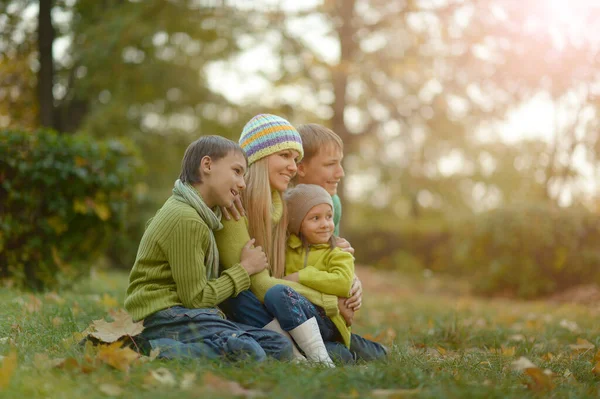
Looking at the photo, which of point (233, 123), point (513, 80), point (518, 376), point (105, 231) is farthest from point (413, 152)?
point (518, 376)

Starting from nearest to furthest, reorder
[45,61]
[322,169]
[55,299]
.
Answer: [322,169] < [55,299] < [45,61]

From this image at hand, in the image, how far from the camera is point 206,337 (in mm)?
3121

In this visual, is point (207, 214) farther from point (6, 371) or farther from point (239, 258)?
point (6, 371)

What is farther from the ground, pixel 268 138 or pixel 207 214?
pixel 268 138

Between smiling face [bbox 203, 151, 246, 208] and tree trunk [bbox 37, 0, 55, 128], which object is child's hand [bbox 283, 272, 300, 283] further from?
tree trunk [bbox 37, 0, 55, 128]

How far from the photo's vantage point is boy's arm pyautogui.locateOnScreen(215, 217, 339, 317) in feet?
11.3

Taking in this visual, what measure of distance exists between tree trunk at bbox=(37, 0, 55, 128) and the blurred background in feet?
0.08

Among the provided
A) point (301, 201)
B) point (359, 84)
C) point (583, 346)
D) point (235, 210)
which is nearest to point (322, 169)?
point (301, 201)

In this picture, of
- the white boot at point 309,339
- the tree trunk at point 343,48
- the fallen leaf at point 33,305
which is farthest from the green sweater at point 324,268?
the tree trunk at point 343,48

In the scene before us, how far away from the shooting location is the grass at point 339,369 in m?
2.41

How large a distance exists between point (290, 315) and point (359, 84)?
1010cm

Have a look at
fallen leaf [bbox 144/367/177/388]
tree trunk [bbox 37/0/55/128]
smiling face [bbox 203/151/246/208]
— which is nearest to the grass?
fallen leaf [bbox 144/367/177/388]

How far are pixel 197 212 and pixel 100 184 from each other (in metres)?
3.00

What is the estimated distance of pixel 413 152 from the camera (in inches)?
557
